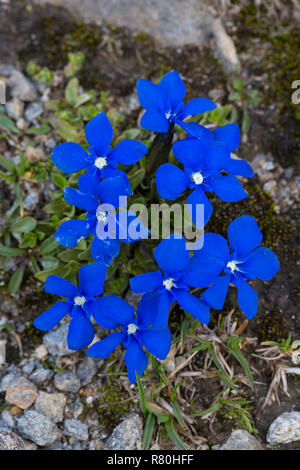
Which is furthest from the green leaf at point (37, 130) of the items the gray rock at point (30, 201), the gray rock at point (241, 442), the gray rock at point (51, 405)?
the gray rock at point (241, 442)

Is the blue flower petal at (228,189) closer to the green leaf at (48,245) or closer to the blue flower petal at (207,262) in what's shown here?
the blue flower petal at (207,262)

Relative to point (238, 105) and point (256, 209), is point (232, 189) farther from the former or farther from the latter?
point (238, 105)

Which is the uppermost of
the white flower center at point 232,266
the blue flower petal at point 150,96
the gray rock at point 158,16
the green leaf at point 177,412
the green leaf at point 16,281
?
the gray rock at point 158,16

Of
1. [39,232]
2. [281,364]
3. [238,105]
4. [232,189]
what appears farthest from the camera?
[238,105]

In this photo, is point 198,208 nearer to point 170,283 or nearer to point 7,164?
point 170,283

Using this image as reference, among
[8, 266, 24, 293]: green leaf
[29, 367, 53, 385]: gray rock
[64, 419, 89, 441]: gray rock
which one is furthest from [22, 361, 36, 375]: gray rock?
[8, 266, 24, 293]: green leaf

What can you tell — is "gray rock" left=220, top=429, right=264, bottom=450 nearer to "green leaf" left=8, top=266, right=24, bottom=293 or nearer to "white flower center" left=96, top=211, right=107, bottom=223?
"white flower center" left=96, top=211, right=107, bottom=223
